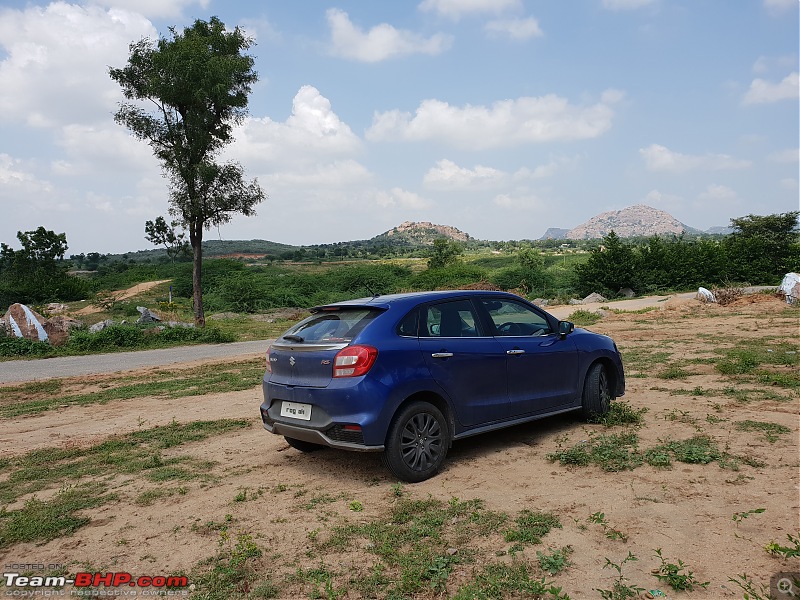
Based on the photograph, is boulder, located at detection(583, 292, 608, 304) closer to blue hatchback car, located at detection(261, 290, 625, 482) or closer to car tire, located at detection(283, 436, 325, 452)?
blue hatchback car, located at detection(261, 290, 625, 482)

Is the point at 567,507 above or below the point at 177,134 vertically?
below

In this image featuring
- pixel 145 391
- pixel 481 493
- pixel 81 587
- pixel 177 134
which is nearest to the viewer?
pixel 81 587

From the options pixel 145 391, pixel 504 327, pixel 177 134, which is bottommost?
pixel 145 391

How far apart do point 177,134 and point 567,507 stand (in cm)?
2311

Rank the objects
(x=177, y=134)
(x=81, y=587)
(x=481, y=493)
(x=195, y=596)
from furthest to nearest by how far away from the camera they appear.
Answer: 1. (x=177, y=134)
2. (x=481, y=493)
3. (x=81, y=587)
4. (x=195, y=596)

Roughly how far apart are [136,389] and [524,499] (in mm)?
8610

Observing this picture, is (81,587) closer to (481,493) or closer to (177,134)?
(481,493)

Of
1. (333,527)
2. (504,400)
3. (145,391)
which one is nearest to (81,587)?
(333,527)

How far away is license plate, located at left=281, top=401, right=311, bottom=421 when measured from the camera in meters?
5.01

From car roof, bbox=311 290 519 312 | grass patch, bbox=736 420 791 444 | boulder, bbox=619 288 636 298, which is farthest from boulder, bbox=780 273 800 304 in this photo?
car roof, bbox=311 290 519 312

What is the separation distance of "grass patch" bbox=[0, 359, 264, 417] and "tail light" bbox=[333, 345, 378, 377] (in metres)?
6.03

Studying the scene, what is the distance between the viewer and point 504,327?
5980 millimetres

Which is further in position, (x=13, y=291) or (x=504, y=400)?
(x=13, y=291)

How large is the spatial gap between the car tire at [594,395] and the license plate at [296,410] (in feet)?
11.0
